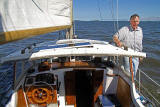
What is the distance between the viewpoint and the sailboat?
12.2 ft

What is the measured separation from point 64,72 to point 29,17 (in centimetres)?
279

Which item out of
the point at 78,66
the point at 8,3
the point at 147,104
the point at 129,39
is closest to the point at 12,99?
the point at 78,66

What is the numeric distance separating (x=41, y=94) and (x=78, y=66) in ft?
4.78

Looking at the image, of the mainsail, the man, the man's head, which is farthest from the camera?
the man

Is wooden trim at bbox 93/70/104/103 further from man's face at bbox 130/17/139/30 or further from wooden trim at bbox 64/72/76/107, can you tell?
man's face at bbox 130/17/139/30

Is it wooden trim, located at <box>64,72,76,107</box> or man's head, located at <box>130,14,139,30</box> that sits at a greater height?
man's head, located at <box>130,14,139,30</box>

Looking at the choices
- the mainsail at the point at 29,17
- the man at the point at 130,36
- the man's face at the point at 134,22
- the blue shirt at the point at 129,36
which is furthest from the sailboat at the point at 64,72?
the man's face at the point at 134,22

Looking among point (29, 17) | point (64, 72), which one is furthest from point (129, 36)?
point (29, 17)

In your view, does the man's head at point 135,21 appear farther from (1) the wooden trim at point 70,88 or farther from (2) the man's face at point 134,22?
(1) the wooden trim at point 70,88

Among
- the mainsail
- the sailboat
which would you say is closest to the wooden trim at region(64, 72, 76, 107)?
the sailboat

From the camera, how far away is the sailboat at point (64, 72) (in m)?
3.71

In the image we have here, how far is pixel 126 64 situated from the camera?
5.61 meters

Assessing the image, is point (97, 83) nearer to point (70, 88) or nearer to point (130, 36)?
point (70, 88)

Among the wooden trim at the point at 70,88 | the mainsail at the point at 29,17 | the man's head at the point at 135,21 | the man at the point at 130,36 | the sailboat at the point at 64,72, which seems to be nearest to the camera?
the mainsail at the point at 29,17
